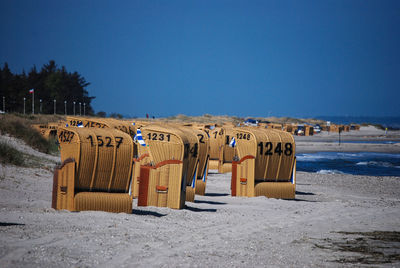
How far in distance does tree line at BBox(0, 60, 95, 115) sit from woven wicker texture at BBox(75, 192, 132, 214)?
214 ft

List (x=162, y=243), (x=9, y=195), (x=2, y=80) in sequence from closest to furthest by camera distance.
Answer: (x=162, y=243) < (x=9, y=195) < (x=2, y=80)

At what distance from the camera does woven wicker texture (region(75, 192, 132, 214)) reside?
36.9 ft

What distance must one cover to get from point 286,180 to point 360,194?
490 cm

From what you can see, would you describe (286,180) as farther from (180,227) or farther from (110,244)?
(110,244)

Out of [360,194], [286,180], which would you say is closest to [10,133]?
[286,180]

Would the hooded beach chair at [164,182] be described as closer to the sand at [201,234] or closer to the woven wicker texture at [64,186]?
the sand at [201,234]

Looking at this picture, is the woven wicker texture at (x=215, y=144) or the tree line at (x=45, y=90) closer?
the woven wicker texture at (x=215, y=144)

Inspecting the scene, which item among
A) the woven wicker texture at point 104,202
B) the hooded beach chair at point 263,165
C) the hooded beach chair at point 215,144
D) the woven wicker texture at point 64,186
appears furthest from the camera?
the hooded beach chair at point 215,144

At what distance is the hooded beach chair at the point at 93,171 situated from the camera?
11.1 m

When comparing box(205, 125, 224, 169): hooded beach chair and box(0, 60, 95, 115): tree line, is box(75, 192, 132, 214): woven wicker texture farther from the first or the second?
box(0, 60, 95, 115): tree line

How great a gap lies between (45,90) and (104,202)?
76980mm

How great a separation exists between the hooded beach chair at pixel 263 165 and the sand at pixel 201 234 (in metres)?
0.76

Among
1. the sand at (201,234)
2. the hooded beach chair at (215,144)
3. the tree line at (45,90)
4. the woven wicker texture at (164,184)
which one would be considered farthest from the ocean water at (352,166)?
the tree line at (45,90)

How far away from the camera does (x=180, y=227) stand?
11031 millimetres
